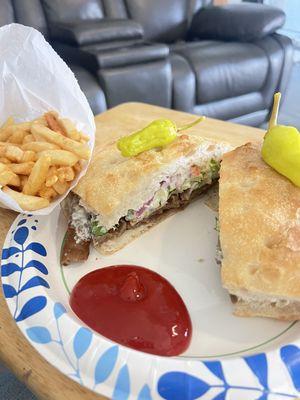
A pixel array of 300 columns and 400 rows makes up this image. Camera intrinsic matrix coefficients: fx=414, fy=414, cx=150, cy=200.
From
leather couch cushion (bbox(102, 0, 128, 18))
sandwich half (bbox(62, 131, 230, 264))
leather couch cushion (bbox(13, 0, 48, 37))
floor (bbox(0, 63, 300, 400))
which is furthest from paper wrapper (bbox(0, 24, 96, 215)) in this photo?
leather couch cushion (bbox(102, 0, 128, 18))

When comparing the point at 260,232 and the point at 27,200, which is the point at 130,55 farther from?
the point at 260,232

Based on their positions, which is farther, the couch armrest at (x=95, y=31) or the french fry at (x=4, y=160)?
the couch armrest at (x=95, y=31)

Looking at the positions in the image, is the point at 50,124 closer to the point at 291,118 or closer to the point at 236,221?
the point at 236,221

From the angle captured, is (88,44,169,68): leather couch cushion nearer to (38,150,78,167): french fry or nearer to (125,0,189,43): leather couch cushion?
(125,0,189,43): leather couch cushion

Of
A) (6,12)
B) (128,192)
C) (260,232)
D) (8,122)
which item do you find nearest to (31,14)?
(6,12)

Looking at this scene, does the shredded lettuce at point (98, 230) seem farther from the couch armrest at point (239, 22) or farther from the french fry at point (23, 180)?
the couch armrest at point (239, 22)

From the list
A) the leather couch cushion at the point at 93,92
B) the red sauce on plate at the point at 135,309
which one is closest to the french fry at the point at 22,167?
the red sauce on plate at the point at 135,309

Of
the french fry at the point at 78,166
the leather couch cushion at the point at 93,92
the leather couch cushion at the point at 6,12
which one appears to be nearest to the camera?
the french fry at the point at 78,166

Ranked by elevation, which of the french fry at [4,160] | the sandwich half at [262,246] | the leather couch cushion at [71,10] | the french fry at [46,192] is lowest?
the sandwich half at [262,246]
